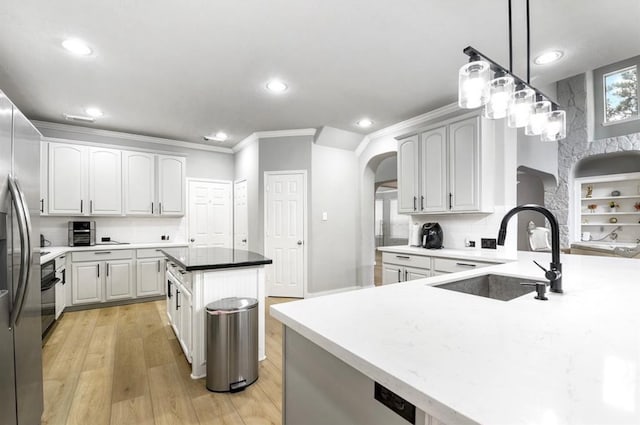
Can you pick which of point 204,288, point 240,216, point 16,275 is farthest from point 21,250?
point 240,216

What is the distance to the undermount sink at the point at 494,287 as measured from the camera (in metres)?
1.64

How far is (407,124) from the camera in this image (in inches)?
169

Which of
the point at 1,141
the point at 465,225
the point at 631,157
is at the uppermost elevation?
the point at 631,157

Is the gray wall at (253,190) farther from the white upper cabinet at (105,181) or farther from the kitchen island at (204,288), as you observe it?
the kitchen island at (204,288)

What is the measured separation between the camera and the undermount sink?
164 centimetres

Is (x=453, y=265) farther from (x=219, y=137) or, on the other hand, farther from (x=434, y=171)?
(x=219, y=137)

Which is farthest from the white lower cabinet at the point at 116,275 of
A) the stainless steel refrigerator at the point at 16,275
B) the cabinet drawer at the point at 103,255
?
the stainless steel refrigerator at the point at 16,275

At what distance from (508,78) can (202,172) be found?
5047mm

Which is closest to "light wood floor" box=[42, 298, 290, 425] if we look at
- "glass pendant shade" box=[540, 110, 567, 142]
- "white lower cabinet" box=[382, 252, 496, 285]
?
"white lower cabinet" box=[382, 252, 496, 285]

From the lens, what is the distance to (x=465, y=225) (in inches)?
145

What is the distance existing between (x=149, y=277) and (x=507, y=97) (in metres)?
4.78

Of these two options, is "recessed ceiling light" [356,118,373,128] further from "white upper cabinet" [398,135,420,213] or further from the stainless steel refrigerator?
the stainless steel refrigerator

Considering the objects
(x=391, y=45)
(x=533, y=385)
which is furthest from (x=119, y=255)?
(x=533, y=385)

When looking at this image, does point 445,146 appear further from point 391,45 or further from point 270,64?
point 270,64
